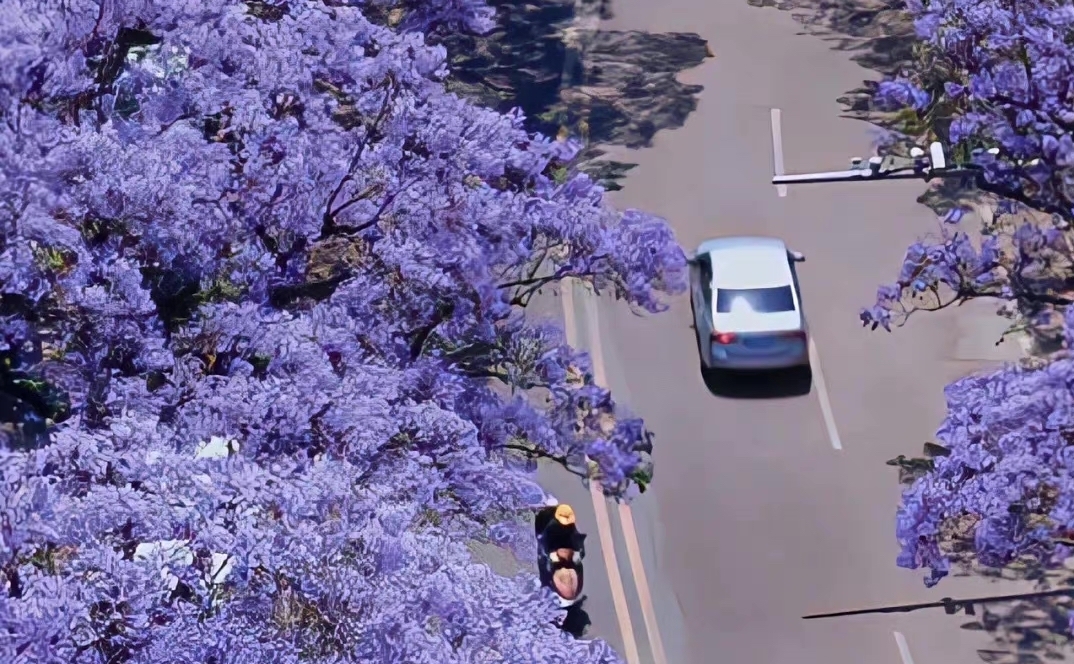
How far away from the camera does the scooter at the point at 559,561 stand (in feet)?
58.8

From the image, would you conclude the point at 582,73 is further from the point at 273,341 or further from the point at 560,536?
the point at 273,341

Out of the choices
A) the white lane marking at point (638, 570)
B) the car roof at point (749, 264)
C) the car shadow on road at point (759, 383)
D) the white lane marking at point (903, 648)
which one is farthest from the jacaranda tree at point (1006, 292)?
the white lane marking at point (638, 570)

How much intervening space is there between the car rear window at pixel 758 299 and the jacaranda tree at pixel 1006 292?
8.06 ft

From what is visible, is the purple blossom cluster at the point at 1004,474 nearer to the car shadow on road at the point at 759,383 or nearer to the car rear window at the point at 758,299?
the car rear window at the point at 758,299

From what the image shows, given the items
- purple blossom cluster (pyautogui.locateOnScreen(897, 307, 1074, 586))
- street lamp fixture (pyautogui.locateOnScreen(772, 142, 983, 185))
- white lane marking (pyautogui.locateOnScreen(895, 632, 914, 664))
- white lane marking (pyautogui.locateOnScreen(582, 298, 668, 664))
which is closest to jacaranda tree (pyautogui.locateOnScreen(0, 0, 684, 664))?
purple blossom cluster (pyautogui.locateOnScreen(897, 307, 1074, 586))

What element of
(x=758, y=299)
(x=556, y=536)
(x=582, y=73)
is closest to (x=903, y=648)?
(x=556, y=536)

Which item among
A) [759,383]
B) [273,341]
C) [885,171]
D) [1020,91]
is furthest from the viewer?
[885,171]

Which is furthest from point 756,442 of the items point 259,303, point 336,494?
point 336,494

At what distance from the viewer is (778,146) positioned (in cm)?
2752

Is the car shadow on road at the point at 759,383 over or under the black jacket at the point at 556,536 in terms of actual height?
under

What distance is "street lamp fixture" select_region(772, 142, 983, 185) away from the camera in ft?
86.3

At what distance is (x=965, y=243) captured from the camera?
57.8 ft

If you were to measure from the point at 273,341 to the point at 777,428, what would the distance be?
37.3 ft

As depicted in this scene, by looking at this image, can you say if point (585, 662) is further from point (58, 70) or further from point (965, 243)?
point (965, 243)
